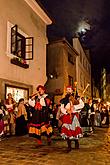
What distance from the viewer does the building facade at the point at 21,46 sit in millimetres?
12171

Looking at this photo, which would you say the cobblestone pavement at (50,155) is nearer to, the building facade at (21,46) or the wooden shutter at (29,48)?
the building facade at (21,46)

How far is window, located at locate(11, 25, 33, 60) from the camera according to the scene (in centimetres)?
1281

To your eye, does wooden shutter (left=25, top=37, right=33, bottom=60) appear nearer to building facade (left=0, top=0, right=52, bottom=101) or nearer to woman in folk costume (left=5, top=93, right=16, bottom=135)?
building facade (left=0, top=0, right=52, bottom=101)

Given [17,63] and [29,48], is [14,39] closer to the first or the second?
[17,63]

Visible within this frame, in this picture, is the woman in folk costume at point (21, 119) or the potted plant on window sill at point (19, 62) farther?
the potted plant on window sill at point (19, 62)

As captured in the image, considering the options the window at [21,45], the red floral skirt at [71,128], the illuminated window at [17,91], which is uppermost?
the window at [21,45]

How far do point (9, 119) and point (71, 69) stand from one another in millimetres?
13378

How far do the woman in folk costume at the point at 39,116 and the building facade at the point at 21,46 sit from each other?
324 centimetres

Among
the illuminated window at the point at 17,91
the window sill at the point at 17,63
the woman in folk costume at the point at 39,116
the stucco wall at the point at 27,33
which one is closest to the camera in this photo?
the woman in folk costume at the point at 39,116

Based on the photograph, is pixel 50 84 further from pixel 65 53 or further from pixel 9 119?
pixel 9 119

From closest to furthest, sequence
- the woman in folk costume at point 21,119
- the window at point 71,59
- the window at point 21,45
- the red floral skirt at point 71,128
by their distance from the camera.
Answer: the red floral skirt at point 71,128, the woman in folk costume at point 21,119, the window at point 21,45, the window at point 71,59

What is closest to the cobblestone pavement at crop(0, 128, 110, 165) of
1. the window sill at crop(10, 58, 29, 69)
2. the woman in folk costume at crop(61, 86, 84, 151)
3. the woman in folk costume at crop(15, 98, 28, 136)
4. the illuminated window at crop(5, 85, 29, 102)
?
the woman in folk costume at crop(61, 86, 84, 151)

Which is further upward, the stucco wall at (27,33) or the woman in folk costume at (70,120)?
the stucco wall at (27,33)

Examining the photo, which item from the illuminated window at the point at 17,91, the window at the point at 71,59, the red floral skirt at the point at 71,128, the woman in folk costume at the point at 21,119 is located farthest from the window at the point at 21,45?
the window at the point at 71,59
